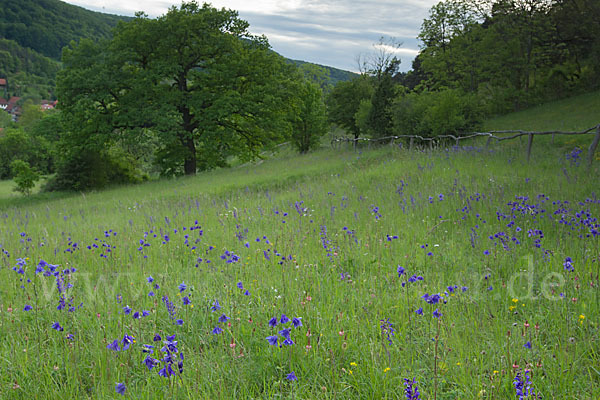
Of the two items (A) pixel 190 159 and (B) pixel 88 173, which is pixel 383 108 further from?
(B) pixel 88 173

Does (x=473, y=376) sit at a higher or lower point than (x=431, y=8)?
lower

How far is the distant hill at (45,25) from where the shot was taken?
157 meters

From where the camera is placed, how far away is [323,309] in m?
3.27

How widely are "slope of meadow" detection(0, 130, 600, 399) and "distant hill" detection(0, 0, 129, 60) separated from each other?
17226 centimetres

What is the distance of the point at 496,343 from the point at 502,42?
3513 centimetres

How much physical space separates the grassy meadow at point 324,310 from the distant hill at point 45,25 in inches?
6782

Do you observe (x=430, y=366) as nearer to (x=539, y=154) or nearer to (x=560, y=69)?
(x=539, y=154)

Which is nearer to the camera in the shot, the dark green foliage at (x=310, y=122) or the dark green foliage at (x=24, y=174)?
the dark green foliage at (x=24, y=174)

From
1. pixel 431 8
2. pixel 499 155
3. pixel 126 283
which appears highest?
pixel 431 8

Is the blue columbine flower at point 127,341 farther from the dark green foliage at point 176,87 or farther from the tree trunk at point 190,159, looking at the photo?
the tree trunk at point 190,159

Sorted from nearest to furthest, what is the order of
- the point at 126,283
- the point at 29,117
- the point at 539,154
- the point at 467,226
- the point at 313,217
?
1. the point at 126,283
2. the point at 467,226
3. the point at 313,217
4. the point at 539,154
5. the point at 29,117

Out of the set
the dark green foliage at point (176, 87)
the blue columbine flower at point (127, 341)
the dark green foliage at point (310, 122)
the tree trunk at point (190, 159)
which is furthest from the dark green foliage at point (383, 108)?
the blue columbine flower at point (127, 341)

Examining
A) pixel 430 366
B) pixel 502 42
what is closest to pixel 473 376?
pixel 430 366

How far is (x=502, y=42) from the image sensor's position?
104ft
